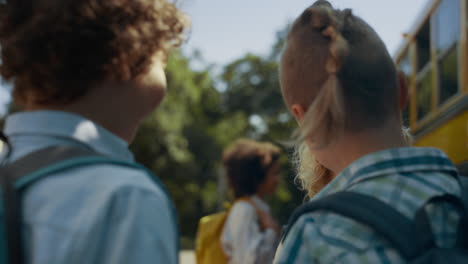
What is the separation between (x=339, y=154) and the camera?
1.34 meters

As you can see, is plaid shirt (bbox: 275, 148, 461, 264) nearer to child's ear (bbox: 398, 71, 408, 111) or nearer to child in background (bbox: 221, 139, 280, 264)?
child's ear (bbox: 398, 71, 408, 111)

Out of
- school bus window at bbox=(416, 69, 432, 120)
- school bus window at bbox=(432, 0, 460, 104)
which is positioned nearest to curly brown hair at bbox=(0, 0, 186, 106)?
school bus window at bbox=(432, 0, 460, 104)

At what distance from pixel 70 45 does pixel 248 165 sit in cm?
267

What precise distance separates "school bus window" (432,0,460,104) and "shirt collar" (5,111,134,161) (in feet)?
11.7

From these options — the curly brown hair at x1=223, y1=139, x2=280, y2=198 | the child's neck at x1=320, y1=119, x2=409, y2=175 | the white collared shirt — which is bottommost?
the white collared shirt

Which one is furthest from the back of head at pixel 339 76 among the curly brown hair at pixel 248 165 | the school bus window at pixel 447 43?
the school bus window at pixel 447 43

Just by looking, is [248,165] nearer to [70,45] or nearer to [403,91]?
[403,91]

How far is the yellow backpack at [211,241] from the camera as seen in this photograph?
10.9 feet

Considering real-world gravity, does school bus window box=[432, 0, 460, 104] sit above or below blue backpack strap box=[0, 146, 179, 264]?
below

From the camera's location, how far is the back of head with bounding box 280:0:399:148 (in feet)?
4.20

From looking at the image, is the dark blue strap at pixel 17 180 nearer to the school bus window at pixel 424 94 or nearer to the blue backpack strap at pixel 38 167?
the blue backpack strap at pixel 38 167

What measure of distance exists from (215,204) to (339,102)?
35814 mm

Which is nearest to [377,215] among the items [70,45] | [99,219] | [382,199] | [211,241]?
[382,199]

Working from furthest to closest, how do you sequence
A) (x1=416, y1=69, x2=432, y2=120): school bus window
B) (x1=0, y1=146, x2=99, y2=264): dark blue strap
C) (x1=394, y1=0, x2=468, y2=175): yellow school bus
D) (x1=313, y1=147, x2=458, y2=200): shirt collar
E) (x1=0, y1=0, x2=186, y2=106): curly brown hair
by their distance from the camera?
→ (x1=416, y1=69, x2=432, y2=120): school bus window, (x1=394, y1=0, x2=468, y2=175): yellow school bus, (x1=313, y1=147, x2=458, y2=200): shirt collar, (x1=0, y1=0, x2=186, y2=106): curly brown hair, (x1=0, y1=146, x2=99, y2=264): dark blue strap
